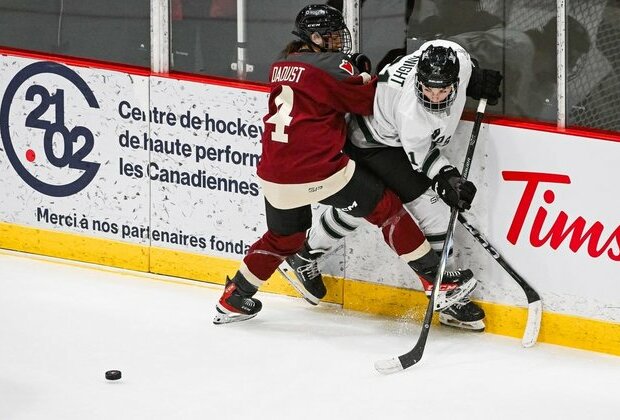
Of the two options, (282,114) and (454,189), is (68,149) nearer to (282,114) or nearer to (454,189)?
(282,114)

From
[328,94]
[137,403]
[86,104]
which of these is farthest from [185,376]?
[86,104]

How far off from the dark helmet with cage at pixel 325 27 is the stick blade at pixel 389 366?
110 cm

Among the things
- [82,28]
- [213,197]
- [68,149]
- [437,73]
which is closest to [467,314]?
[437,73]

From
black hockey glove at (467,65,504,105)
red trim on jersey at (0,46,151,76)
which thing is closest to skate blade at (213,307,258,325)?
red trim on jersey at (0,46,151,76)

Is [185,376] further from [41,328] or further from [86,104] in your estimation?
[86,104]

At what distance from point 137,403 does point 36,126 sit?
1.86 meters

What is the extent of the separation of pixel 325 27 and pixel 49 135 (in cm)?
161

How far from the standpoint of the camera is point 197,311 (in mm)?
5953

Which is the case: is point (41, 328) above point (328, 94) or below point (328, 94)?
below

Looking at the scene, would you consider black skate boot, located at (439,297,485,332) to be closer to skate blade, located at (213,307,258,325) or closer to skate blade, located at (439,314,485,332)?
skate blade, located at (439,314,485,332)

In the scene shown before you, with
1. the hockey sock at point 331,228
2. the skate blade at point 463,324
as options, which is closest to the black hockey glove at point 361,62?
the hockey sock at point 331,228

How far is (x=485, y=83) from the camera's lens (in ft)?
17.5

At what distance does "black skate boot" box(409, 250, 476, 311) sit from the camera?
5.48 m

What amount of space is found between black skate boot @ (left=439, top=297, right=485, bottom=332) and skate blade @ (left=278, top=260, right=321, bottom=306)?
56cm
